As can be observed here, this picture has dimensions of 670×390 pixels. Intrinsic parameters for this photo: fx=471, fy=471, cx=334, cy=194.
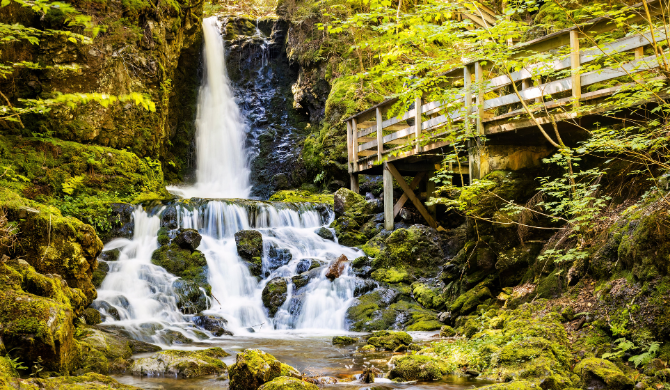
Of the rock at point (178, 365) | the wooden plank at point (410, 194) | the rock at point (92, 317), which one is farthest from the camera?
the wooden plank at point (410, 194)

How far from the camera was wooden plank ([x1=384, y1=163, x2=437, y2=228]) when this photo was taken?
13047 millimetres

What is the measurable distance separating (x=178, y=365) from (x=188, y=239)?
19.3 feet

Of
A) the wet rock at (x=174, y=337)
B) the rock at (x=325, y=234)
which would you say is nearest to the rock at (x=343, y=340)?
the wet rock at (x=174, y=337)

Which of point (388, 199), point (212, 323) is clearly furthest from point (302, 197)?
point (212, 323)

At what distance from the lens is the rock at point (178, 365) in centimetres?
575

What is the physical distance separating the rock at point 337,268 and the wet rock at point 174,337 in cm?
353

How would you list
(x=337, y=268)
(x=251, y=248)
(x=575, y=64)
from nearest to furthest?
1. (x=575, y=64)
2. (x=337, y=268)
3. (x=251, y=248)

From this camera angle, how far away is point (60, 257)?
672cm

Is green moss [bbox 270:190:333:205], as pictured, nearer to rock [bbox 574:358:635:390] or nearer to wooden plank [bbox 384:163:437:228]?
wooden plank [bbox 384:163:437:228]

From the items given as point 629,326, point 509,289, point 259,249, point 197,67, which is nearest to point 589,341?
point 629,326

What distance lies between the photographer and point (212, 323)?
8867 millimetres

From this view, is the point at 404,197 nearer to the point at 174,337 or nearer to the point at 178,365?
the point at 174,337

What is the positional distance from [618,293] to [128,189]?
12.7 meters

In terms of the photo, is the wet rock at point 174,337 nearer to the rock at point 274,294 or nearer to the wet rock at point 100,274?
the rock at point 274,294
